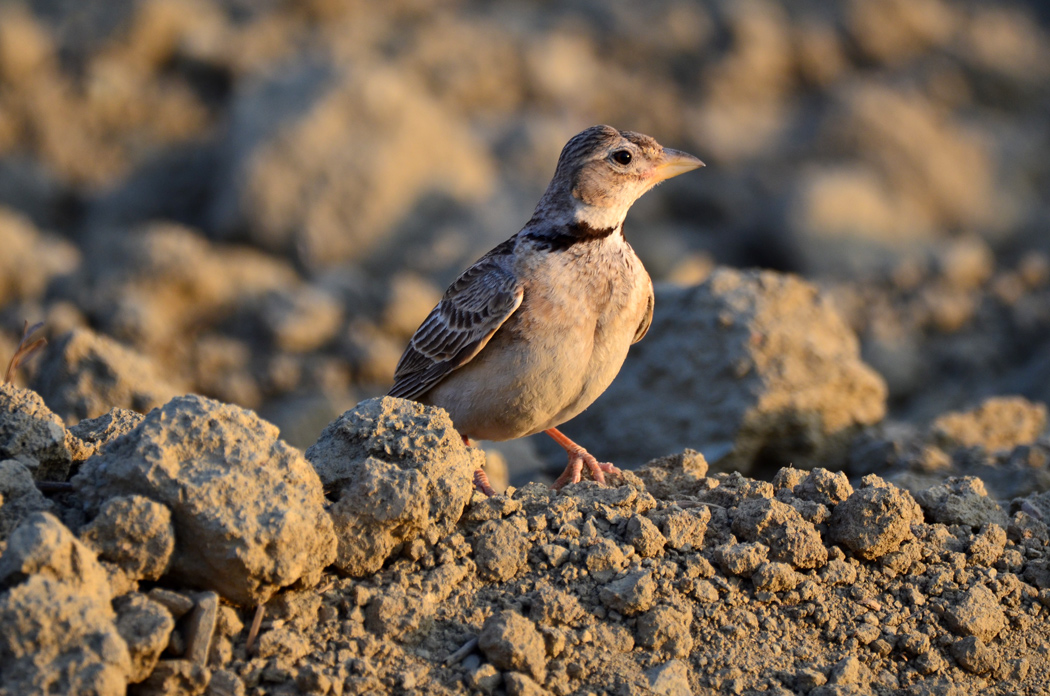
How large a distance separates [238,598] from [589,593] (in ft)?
4.42

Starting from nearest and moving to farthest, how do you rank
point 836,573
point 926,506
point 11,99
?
point 836,573
point 926,506
point 11,99

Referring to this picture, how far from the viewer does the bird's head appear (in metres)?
6.28

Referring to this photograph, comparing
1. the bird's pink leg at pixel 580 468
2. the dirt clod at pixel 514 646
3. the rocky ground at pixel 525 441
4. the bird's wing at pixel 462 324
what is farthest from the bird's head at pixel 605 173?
the dirt clod at pixel 514 646

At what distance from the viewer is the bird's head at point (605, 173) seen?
628 centimetres

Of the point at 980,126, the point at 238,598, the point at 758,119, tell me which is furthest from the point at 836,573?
the point at 980,126

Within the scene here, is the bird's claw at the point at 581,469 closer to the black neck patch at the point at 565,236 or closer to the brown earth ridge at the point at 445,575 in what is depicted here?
the brown earth ridge at the point at 445,575

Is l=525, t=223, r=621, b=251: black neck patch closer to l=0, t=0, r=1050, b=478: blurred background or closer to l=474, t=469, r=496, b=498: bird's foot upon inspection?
l=474, t=469, r=496, b=498: bird's foot

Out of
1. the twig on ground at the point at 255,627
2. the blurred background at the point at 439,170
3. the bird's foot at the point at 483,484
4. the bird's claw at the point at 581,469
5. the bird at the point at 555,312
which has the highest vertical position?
the blurred background at the point at 439,170

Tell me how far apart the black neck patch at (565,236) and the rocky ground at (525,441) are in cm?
131

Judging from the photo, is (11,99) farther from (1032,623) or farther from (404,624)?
(1032,623)

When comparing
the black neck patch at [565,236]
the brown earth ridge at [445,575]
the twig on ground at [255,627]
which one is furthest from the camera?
the black neck patch at [565,236]

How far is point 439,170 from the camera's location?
1402 centimetres

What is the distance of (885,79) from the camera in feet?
62.5

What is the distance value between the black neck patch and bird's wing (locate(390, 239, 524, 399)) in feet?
0.72
